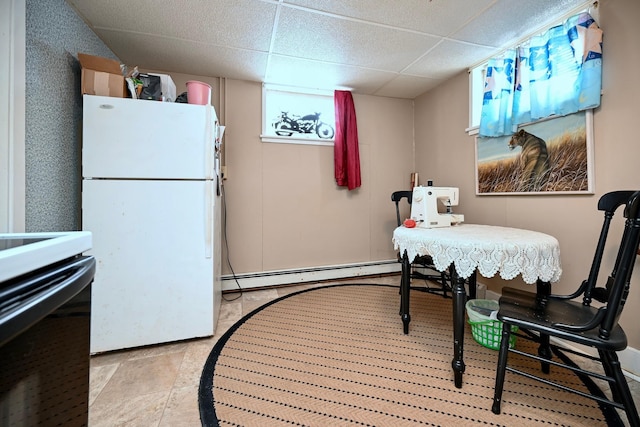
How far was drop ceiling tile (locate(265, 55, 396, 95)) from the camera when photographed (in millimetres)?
2385

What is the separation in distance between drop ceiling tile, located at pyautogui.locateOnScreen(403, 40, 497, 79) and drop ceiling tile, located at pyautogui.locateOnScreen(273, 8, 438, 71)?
12cm

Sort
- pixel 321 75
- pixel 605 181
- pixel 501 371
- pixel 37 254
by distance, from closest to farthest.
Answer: pixel 37 254 < pixel 501 371 < pixel 605 181 < pixel 321 75

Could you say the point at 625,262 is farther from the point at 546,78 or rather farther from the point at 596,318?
the point at 546,78

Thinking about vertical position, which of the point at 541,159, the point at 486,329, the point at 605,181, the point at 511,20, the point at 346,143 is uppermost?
the point at 511,20

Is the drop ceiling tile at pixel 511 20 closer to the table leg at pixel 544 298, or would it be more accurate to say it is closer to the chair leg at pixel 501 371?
the table leg at pixel 544 298

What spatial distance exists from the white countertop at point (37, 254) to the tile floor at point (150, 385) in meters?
0.96

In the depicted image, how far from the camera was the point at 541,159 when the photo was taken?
1868 mm

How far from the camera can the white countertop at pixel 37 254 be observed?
1.23ft

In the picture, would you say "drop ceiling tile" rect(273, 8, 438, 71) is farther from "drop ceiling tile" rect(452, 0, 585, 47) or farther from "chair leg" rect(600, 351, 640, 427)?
"chair leg" rect(600, 351, 640, 427)

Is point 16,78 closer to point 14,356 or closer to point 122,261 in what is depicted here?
point 122,261

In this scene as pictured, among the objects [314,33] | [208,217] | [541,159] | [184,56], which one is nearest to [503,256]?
[541,159]

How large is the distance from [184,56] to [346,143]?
1.76 m

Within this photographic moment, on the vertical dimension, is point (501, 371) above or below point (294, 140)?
below

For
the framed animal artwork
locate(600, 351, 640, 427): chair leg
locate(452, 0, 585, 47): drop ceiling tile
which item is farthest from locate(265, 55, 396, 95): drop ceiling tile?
locate(600, 351, 640, 427): chair leg
